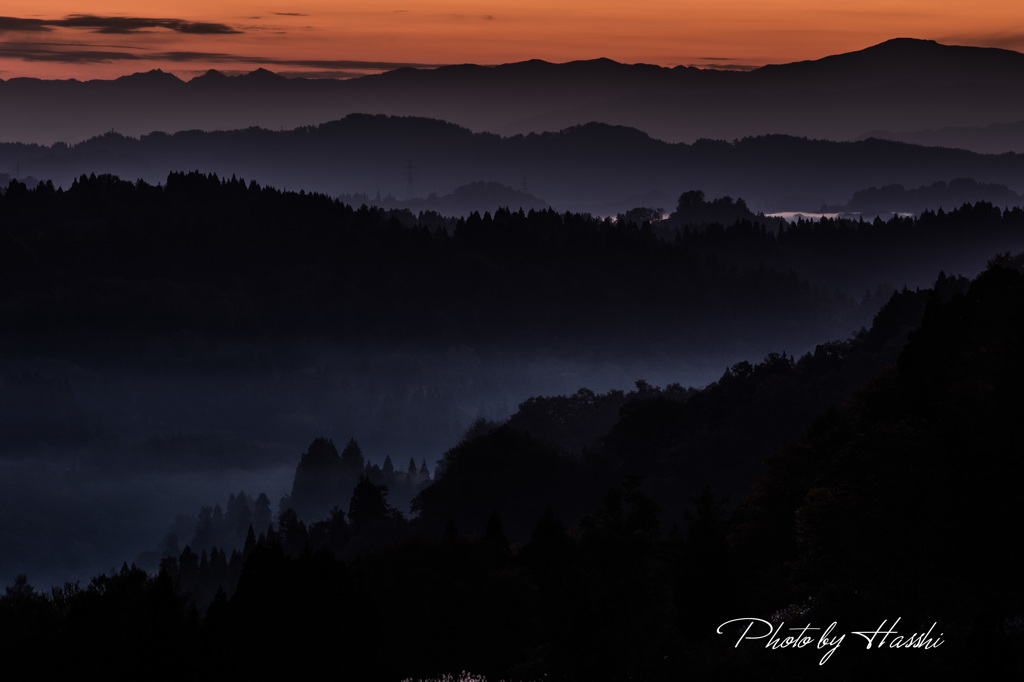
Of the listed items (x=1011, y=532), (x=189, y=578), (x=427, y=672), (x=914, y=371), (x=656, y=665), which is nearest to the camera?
(x=656, y=665)

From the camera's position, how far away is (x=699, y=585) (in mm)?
58906

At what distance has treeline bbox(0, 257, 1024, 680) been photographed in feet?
148

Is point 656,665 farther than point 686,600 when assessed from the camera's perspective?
No

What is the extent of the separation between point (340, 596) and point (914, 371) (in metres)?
33.0

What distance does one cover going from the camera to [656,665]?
148 ft

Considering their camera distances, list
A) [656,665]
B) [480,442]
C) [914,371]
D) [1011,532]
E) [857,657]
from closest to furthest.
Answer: [857,657] < [656,665] < [1011,532] < [914,371] < [480,442]

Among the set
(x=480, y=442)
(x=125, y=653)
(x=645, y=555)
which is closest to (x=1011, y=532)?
(x=645, y=555)

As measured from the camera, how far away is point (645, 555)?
155 ft

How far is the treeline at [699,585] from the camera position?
148ft

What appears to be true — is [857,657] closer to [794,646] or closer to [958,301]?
[794,646]

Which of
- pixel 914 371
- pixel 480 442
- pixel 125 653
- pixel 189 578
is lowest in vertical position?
pixel 189 578

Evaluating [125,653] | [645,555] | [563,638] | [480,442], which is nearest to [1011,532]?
[645,555]

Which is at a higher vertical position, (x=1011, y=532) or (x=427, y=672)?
(x=1011, y=532)

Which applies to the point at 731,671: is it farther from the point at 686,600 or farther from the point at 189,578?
the point at 189,578
